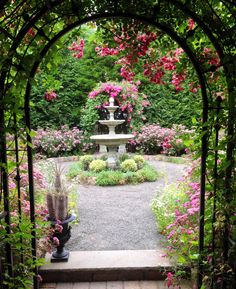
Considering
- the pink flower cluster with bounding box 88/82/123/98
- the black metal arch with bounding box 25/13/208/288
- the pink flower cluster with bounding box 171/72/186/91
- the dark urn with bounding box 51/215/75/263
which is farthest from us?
the pink flower cluster with bounding box 88/82/123/98

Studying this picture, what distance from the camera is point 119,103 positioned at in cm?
929

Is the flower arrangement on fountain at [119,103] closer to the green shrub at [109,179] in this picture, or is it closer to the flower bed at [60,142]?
the flower bed at [60,142]

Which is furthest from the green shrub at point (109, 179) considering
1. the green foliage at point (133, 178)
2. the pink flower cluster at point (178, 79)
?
the pink flower cluster at point (178, 79)

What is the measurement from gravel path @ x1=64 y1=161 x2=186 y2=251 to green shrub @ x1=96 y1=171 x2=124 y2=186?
0.17 m

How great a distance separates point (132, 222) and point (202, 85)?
268cm

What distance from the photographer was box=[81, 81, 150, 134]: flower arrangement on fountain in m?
9.09

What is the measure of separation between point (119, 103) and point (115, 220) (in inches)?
223

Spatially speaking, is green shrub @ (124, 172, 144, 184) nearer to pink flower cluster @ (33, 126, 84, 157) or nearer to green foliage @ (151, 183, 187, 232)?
green foliage @ (151, 183, 187, 232)

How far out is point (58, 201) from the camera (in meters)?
2.78

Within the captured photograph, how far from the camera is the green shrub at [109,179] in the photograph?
5.94 m

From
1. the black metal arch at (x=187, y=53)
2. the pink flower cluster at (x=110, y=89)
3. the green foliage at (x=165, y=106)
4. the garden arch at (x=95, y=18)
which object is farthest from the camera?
the green foliage at (x=165, y=106)

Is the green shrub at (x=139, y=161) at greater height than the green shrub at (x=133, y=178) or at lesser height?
greater

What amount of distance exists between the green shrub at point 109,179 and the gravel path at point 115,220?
175 mm

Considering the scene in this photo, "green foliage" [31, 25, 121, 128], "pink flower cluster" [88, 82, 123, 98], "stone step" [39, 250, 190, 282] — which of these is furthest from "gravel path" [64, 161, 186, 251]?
"green foliage" [31, 25, 121, 128]
